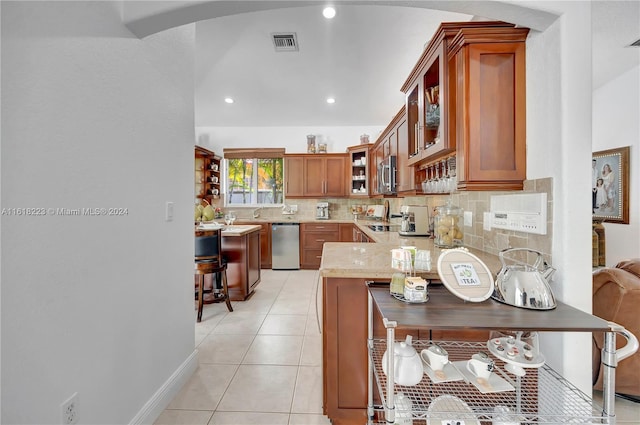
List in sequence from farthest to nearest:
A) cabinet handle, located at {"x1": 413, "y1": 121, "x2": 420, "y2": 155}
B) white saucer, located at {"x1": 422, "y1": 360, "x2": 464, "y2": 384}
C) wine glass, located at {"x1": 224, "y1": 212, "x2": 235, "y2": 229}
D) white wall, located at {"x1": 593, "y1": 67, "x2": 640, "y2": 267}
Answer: wine glass, located at {"x1": 224, "y1": 212, "x2": 235, "y2": 229}
white wall, located at {"x1": 593, "y1": 67, "x2": 640, "y2": 267}
cabinet handle, located at {"x1": 413, "y1": 121, "x2": 420, "y2": 155}
white saucer, located at {"x1": 422, "y1": 360, "x2": 464, "y2": 384}

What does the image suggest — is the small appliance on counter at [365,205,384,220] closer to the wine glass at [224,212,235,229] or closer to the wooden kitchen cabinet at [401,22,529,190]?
the wine glass at [224,212,235,229]

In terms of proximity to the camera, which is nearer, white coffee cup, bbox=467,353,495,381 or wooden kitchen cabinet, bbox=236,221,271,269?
white coffee cup, bbox=467,353,495,381

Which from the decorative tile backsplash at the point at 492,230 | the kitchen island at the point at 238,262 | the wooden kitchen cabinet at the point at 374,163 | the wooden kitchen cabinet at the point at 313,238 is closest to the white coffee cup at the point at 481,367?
the decorative tile backsplash at the point at 492,230

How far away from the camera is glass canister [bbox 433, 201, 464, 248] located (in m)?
2.23

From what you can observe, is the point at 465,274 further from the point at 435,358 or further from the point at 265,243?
Result: the point at 265,243

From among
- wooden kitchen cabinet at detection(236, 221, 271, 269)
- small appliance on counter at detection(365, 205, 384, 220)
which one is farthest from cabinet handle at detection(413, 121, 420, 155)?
wooden kitchen cabinet at detection(236, 221, 271, 269)

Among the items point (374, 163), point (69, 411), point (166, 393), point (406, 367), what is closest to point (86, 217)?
point (69, 411)

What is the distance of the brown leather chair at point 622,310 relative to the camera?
1.71 metres

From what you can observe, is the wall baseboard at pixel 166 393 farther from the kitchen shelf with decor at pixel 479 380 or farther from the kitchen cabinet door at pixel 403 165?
the kitchen cabinet door at pixel 403 165

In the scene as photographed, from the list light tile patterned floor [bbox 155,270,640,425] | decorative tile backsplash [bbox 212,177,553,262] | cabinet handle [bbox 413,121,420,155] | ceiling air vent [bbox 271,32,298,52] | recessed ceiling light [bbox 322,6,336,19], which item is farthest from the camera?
ceiling air vent [bbox 271,32,298,52]

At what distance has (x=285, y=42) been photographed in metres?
2.85

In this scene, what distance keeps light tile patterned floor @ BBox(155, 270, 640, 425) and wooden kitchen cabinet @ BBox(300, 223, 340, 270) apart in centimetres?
193

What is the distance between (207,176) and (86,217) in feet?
15.4

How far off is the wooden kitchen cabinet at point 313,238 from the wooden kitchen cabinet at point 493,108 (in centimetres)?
395
